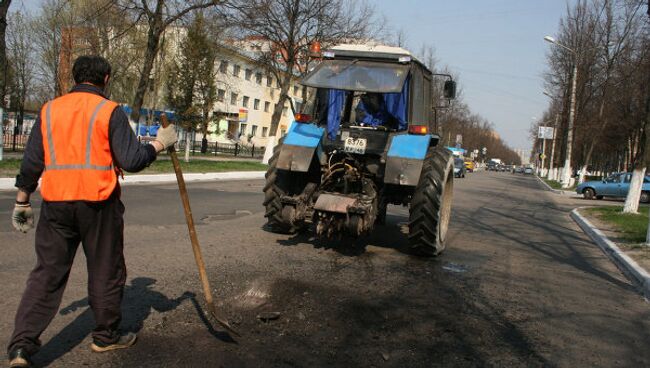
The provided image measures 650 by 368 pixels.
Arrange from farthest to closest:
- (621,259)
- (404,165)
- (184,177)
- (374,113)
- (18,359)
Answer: (184,177) < (621,259) < (374,113) < (404,165) < (18,359)

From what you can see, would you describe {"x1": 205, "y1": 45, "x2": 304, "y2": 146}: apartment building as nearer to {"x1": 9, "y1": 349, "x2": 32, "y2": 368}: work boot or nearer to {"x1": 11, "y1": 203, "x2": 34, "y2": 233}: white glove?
{"x1": 11, "y1": 203, "x2": 34, "y2": 233}: white glove

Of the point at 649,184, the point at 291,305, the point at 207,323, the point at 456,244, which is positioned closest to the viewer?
the point at 207,323

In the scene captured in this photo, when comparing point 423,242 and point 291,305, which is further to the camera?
point 423,242

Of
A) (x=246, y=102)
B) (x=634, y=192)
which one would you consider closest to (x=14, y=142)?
(x=634, y=192)

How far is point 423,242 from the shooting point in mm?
6949

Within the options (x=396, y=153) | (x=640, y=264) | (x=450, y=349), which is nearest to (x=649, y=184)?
(x=640, y=264)

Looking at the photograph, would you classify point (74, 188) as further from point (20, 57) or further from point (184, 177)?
point (20, 57)

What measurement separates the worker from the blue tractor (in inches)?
128

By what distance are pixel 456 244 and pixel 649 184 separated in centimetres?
2165

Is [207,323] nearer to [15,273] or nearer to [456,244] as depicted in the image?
[15,273]

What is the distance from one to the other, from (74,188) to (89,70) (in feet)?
2.47

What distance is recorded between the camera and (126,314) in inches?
163

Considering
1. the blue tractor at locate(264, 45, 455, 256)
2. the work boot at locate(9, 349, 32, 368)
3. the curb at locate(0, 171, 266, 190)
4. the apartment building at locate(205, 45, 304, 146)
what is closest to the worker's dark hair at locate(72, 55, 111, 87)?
the work boot at locate(9, 349, 32, 368)

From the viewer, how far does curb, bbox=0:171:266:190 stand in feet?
41.0
